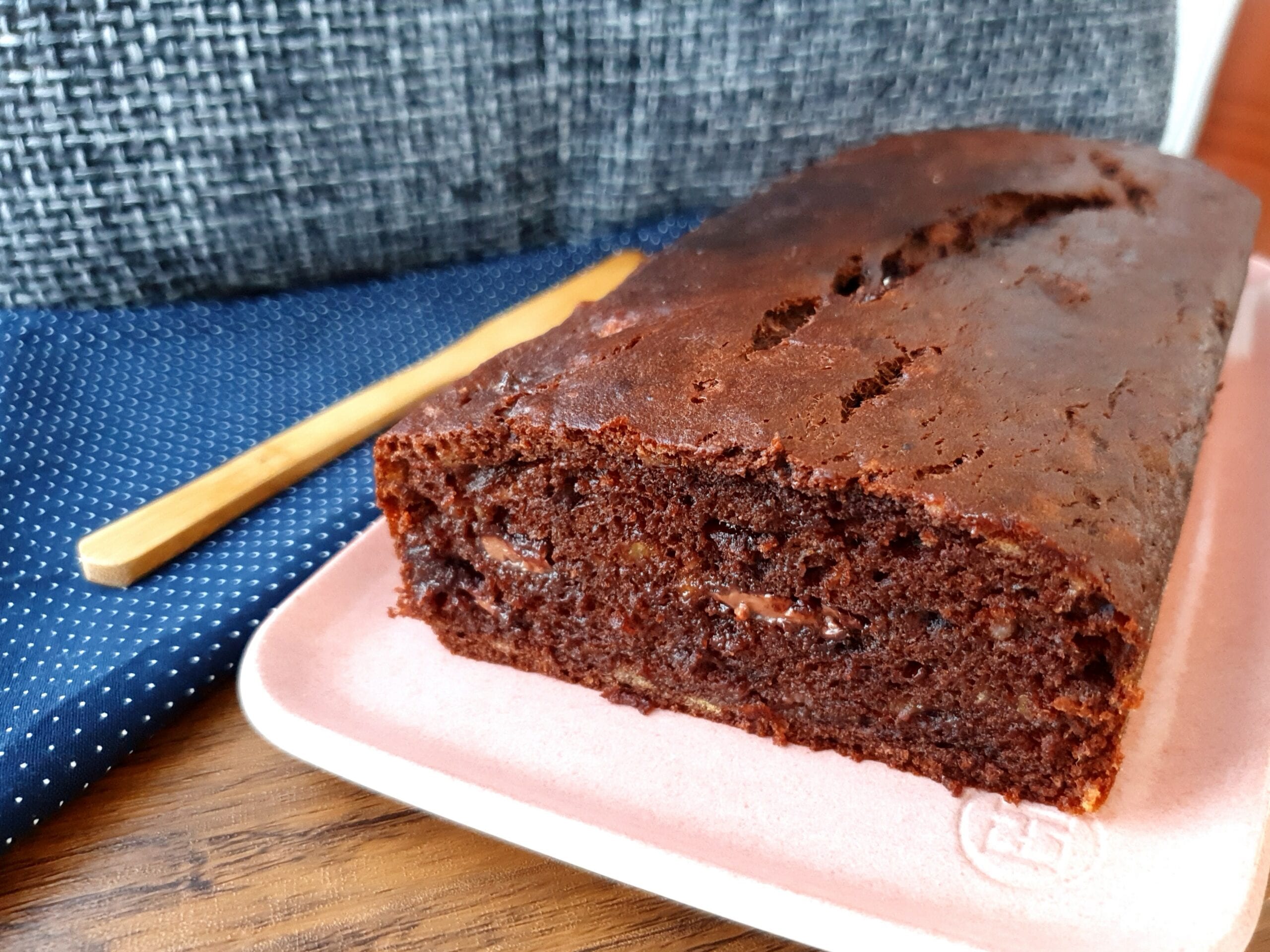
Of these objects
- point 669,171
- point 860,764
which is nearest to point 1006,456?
point 860,764

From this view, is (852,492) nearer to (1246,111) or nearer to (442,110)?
(442,110)

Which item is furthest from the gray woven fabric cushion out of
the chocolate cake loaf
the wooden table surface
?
the wooden table surface

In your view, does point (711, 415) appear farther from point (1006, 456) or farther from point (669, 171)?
point (669, 171)

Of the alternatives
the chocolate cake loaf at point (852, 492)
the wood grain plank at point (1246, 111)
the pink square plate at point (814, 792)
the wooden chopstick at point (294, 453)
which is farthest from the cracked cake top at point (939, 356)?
the wood grain plank at point (1246, 111)

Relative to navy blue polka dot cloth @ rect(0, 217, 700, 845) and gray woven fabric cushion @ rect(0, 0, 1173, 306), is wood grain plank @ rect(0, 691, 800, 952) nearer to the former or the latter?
navy blue polka dot cloth @ rect(0, 217, 700, 845)

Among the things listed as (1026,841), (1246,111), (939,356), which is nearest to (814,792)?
(1026,841)

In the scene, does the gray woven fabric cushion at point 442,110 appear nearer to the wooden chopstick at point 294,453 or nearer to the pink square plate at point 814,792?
the wooden chopstick at point 294,453
